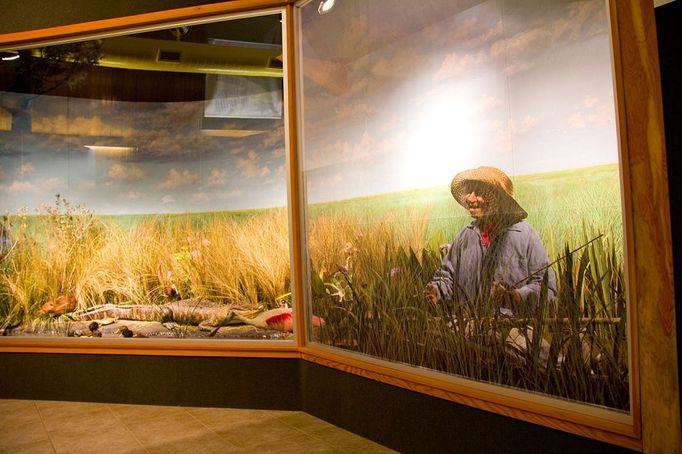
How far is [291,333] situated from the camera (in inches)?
144

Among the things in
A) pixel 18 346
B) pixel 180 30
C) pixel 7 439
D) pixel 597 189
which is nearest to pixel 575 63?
pixel 597 189

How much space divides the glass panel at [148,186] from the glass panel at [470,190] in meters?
0.42

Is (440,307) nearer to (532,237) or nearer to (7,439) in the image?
(532,237)

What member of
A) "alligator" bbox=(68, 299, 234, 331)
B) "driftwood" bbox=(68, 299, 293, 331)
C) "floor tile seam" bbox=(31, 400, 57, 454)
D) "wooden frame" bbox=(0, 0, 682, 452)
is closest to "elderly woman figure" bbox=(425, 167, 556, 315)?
"wooden frame" bbox=(0, 0, 682, 452)

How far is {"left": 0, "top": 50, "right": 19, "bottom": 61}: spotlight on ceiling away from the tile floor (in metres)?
2.56

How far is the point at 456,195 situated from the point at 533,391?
0.88 metres

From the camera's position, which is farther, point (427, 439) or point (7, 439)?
point (7, 439)

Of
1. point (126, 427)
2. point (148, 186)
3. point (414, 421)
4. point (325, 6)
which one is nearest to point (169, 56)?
point (148, 186)

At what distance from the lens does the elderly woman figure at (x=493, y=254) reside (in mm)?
2207

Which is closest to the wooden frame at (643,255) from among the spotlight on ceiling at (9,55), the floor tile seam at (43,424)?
the floor tile seam at (43,424)

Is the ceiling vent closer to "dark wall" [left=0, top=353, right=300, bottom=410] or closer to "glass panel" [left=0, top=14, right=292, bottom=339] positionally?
"glass panel" [left=0, top=14, right=292, bottom=339]

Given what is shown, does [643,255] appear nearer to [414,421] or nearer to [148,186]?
[414,421]

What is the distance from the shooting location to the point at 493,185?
2.38 m

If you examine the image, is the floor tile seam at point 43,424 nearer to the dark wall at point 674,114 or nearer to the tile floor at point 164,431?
the tile floor at point 164,431
